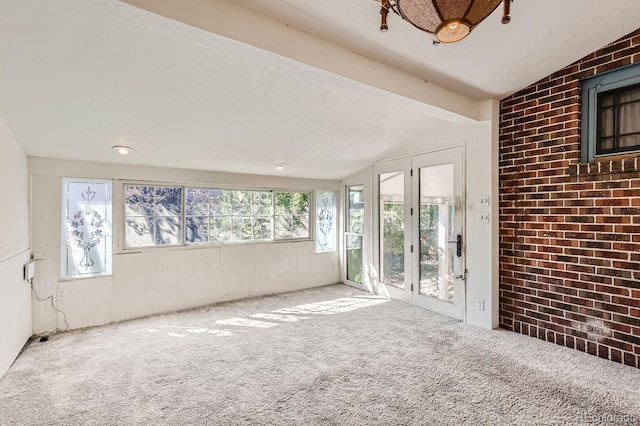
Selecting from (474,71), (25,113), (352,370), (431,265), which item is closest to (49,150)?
(25,113)

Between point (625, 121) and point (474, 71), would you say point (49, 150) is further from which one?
point (625, 121)

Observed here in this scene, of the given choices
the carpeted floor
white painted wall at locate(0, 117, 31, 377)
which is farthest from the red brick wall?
white painted wall at locate(0, 117, 31, 377)

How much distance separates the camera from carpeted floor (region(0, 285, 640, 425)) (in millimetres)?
1976

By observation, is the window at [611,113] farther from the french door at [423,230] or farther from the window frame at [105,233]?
the window frame at [105,233]

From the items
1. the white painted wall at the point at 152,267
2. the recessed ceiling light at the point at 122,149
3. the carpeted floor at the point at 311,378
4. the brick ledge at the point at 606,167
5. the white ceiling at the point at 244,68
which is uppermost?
the white ceiling at the point at 244,68

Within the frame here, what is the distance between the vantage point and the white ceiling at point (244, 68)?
1.76 meters

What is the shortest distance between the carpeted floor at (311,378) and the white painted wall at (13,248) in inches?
9.1

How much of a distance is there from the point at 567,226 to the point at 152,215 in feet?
15.2

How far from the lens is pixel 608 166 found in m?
2.61

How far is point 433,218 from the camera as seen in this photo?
12.9 ft

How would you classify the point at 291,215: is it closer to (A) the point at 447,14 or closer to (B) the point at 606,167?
(B) the point at 606,167

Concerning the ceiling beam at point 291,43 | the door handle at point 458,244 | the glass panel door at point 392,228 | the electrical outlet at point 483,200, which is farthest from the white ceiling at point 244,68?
the door handle at point 458,244

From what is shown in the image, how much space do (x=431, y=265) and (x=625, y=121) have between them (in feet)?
7.52

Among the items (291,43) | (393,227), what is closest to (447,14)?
(291,43)
